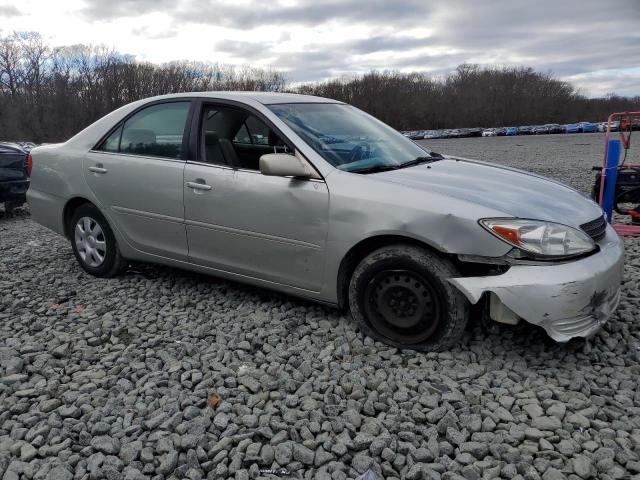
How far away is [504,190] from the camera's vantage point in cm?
335

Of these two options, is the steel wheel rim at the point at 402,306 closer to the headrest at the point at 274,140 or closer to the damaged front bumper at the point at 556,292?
the damaged front bumper at the point at 556,292

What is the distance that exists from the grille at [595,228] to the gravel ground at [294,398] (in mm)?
657

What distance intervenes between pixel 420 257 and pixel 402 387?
0.75m

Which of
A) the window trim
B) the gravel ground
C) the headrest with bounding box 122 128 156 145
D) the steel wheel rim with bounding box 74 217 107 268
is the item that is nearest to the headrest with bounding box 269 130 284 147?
the window trim

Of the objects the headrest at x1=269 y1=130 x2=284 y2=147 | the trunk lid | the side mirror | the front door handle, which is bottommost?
the trunk lid

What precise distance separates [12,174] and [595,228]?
828 centimetres

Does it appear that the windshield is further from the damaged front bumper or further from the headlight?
the damaged front bumper

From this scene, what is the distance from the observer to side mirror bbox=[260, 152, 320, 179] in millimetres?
3402

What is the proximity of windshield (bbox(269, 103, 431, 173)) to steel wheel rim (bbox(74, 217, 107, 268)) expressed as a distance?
6.73 ft

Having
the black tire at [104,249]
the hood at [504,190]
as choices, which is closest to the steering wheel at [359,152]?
the hood at [504,190]

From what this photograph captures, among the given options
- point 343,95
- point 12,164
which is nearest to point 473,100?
point 343,95

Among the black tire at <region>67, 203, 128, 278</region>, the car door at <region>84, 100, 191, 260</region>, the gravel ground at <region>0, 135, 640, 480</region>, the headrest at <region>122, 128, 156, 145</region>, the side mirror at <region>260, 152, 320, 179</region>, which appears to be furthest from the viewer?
the black tire at <region>67, 203, 128, 278</region>

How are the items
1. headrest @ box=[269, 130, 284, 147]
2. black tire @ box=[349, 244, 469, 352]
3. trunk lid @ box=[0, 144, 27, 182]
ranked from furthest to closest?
trunk lid @ box=[0, 144, 27, 182]
headrest @ box=[269, 130, 284, 147]
black tire @ box=[349, 244, 469, 352]

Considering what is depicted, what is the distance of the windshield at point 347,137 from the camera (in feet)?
11.8
